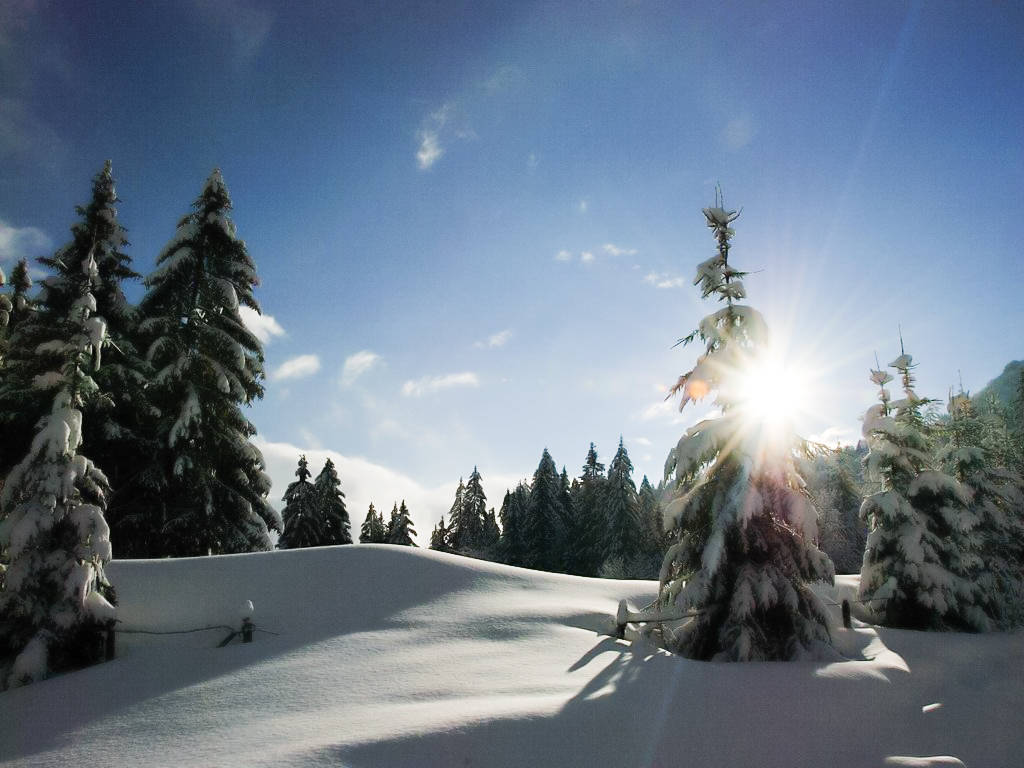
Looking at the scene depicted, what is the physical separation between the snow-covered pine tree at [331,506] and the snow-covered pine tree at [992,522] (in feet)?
127

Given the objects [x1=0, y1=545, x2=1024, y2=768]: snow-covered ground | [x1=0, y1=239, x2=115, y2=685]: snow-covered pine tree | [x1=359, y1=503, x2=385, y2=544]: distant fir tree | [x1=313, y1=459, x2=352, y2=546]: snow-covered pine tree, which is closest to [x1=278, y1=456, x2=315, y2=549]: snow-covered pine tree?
[x1=313, y1=459, x2=352, y2=546]: snow-covered pine tree

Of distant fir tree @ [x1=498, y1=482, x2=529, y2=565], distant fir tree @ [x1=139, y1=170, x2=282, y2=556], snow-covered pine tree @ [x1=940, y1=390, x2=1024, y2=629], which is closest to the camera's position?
snow-covered pine tree @ [x1=940, y1=390, x2=1024, y2=629]

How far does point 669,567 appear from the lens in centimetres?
1084

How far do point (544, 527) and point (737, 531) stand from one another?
42.3 m

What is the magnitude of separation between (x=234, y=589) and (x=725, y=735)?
9010 millimetres

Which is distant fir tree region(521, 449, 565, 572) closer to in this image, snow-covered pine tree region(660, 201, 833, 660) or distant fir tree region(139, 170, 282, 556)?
distant fir tree region(139, 170, 282, 556)

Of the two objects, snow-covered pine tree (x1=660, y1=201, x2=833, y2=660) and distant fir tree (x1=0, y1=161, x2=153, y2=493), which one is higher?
distant fir tree (x1=0, y1=161, x2=153, y2=493)

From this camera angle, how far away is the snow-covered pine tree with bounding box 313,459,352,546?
43.1m

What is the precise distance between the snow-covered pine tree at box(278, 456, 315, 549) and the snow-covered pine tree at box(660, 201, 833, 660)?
116 ft

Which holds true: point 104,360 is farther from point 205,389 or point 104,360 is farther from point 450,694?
point 450,694

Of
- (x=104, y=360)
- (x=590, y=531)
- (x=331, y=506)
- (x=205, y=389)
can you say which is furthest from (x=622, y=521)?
(x=104, y=360)

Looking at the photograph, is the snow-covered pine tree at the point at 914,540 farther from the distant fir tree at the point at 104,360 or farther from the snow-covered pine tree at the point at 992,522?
the distant fir tree at the point at 104,360

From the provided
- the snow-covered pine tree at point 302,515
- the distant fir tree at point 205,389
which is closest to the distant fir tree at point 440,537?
the snow-covered pine tree at point 302,515

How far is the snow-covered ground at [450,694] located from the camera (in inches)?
202
